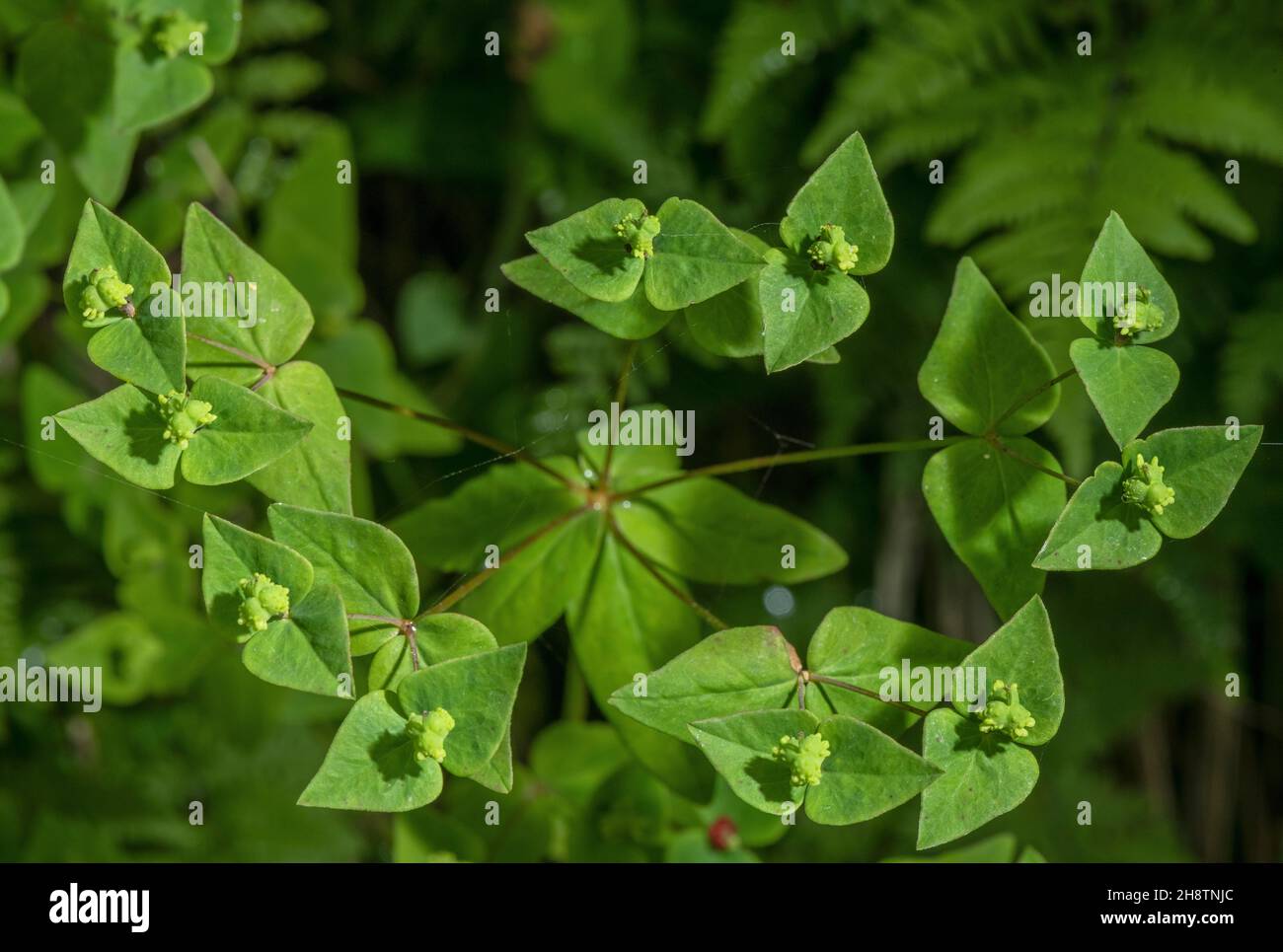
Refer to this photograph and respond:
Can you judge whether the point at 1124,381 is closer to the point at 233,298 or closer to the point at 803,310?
the point at 803,310

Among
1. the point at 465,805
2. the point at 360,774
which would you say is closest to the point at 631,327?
the point at 360,774

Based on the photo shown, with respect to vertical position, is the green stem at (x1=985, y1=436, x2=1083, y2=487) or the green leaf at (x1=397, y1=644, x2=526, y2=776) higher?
the green stem at (x1=985, y1=436, x2=1083, y2=487)

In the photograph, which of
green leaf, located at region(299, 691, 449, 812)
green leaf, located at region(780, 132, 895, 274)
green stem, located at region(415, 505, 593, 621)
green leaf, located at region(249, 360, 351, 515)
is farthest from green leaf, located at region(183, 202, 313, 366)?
green leaf, located at region(780, 132, 895, 274)

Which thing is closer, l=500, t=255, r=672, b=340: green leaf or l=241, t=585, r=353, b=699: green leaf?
l=241, t=585, r=353, b=699: green leaf

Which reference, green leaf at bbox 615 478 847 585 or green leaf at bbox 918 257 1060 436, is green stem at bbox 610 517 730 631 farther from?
green leaf at bbox 918 257 1060 436

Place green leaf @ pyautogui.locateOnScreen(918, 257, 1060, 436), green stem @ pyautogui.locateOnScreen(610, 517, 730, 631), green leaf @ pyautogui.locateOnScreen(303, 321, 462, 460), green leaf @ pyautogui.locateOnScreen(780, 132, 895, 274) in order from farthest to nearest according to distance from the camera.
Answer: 1. green leaf @ pyautogui.locateOnScreen(303, 321, 462, 460)
2. green stem @ pyautogui.locateOnScreen(610, 517, 730, 631)
3. green leaf @ pyautogui.locateOnScreen(918, 257, 1060, 436)
4. green leaf @ pyautogui.locateOnScreen(780, 132, 895, 274)
